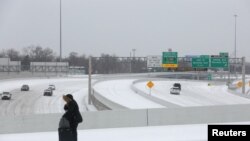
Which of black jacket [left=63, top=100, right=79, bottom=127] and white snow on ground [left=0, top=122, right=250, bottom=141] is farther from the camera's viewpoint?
white snow on ground [left=0, top=122, right=250, bottom=141]

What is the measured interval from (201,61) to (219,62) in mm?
2294

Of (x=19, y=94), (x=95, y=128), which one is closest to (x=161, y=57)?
(x=19, y=94)

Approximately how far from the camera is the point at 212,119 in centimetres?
2267

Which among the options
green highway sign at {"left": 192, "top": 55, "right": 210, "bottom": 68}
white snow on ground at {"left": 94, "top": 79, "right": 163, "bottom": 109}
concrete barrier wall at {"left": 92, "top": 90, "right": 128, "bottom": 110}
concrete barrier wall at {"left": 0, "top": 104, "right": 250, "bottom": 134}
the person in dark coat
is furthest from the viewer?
green highway sign at {"left": 192, "top": 55, "right": 210, "bottom": 68}

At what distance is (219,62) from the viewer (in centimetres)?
6238

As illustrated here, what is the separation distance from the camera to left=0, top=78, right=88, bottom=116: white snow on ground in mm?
56994

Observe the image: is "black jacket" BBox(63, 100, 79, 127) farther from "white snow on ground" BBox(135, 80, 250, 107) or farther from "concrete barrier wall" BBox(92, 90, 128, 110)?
"white snow on ground" BBox(135, 80, 250, 107)

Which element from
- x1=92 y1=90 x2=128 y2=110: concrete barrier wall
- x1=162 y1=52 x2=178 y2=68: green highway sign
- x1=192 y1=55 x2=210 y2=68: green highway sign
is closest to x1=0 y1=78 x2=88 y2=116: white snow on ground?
x1=92 y1=90 x2=128 y2=110: concrete barrier wall

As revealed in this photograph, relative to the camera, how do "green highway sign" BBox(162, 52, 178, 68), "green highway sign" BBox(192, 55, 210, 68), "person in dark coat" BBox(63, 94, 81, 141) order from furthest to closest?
"green highway sign" BBox(192, 55, 210, 68)
"green highway sign" BBox(162, 52, 178, 68)
"person in dark coat" BBox(63, 94, 81, 141)

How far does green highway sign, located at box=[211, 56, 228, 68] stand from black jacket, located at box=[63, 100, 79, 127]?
51673 mm

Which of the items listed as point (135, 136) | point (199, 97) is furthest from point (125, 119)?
point (199, 97)

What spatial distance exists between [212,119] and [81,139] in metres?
8.78

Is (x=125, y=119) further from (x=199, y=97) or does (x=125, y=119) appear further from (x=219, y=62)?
(x=199, y=97)

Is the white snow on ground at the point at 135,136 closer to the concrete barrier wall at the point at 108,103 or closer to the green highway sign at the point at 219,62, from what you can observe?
the concrete barrier wall at the point at 108,103
